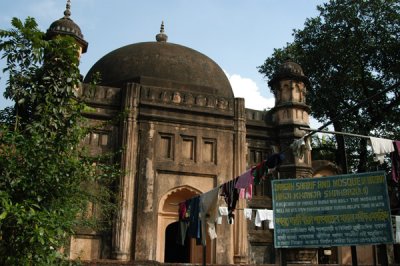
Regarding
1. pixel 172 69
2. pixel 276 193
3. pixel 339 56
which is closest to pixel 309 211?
pixel 276 193

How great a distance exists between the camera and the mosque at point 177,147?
12.6 metres

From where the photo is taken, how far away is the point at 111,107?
1356cm

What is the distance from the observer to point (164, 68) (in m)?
15.4

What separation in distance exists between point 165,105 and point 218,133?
179 cm

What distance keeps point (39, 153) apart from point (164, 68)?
392 inches

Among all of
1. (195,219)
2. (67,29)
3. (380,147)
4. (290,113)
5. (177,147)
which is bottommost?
(195,219)

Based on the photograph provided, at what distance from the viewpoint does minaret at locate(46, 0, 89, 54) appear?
1398cm

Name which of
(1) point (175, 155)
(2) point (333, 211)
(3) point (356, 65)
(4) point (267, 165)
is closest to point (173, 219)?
(1) point (175, 155)

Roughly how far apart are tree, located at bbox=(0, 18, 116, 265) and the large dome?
27.5ft

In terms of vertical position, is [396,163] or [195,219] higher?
[396,163]

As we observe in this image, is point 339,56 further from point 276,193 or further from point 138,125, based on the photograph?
point 276,193

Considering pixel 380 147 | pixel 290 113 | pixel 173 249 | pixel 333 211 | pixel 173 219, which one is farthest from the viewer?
pixel 173 249

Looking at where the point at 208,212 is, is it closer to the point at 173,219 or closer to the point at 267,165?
the point at 267,165

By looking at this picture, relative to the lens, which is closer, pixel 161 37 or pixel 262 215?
pixel 262 215
